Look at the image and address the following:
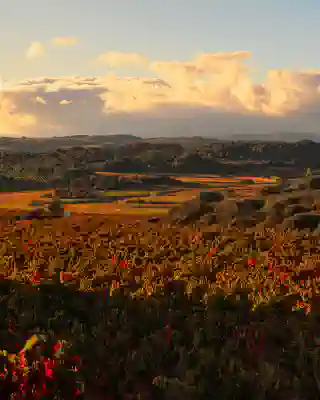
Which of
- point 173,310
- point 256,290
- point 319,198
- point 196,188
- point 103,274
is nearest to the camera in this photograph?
point 173,310

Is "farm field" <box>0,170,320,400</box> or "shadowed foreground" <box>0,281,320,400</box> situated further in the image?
"farm field" <box>0,170,320,400</box>

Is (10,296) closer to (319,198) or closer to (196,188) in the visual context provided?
(319,198)

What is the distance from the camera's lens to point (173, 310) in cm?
1377

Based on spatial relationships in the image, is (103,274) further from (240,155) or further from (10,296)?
(240,155)

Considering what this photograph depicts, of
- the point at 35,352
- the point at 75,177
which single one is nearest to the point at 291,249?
the point at 35,352

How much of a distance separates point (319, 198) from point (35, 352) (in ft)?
114

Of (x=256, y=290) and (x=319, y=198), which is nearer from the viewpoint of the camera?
(x=256, y=290)

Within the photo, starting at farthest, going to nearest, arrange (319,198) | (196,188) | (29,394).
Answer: (196,188) < (319,198) < (29,394)

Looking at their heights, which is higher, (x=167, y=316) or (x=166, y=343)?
(x=166, y=343)

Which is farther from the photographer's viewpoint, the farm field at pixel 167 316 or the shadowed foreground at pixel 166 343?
the farm field at pixel 167 316

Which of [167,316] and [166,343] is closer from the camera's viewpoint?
[166,343]

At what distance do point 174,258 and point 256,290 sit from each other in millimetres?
6094

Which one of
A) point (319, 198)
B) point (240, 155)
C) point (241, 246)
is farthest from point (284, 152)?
point (241, 246)

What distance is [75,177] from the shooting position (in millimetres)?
108812
